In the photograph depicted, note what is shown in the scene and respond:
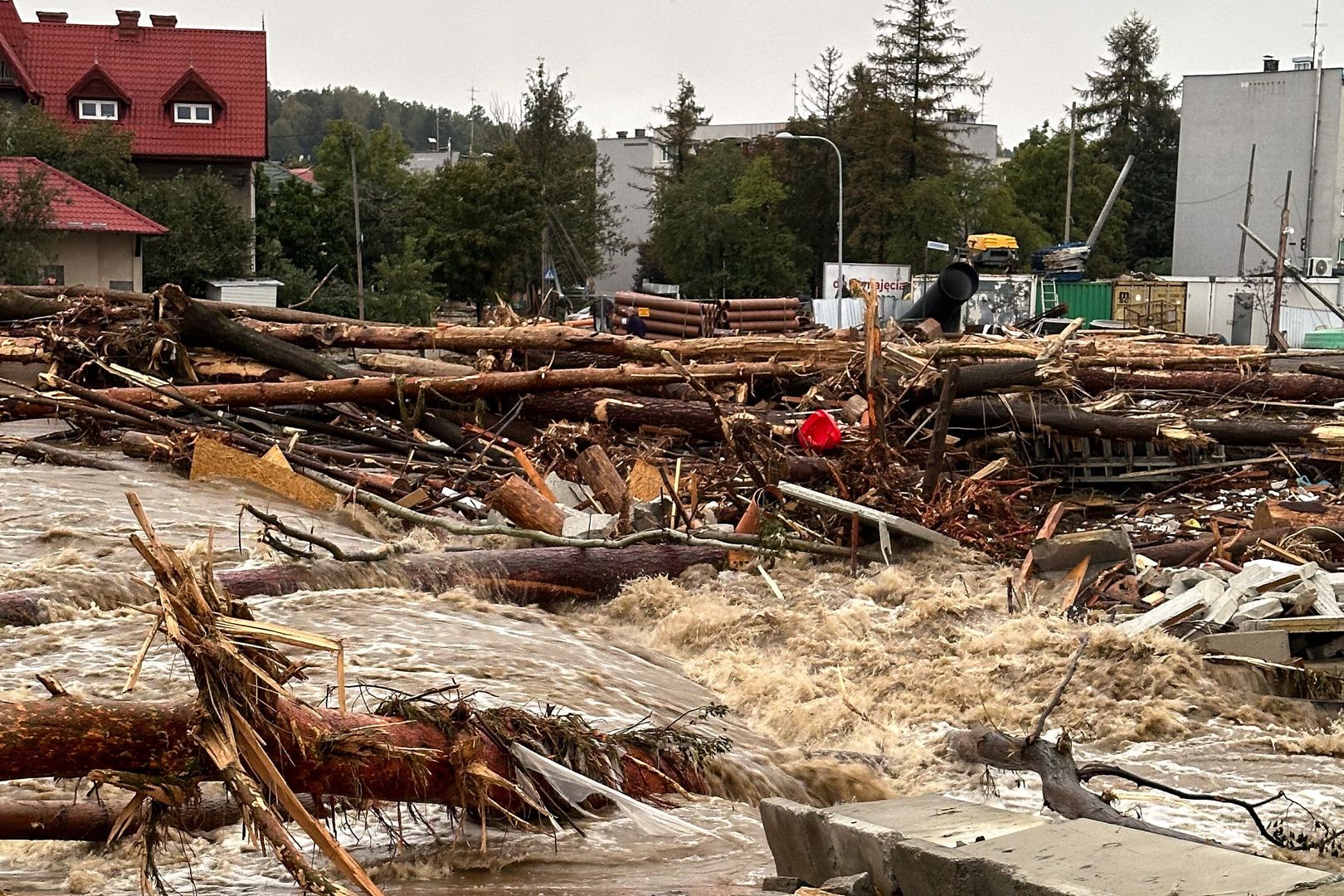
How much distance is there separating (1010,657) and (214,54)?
4724 centimetres

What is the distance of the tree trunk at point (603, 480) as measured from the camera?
11.3 m

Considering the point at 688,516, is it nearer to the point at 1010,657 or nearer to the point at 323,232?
the point at 1010,657

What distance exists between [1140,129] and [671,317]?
5400 cm

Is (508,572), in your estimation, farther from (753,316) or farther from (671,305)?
(671,305)

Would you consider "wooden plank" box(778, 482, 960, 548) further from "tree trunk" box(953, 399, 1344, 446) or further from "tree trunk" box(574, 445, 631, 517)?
"tree trunk" box(953, 399, 1344, 446)

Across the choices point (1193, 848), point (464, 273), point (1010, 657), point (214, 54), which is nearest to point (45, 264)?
point (464, 273)

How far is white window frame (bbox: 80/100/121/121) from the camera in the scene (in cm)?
4838

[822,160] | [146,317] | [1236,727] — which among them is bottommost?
[1236,727]

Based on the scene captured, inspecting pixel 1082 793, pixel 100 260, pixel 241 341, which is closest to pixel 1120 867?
pixel 1082 793

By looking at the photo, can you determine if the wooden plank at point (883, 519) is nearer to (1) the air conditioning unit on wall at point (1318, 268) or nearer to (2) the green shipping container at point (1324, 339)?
(2) the green shipping container at point (1324, 339)

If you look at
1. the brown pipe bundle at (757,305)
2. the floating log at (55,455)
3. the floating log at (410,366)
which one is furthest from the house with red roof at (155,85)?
the floating log at (55,455)

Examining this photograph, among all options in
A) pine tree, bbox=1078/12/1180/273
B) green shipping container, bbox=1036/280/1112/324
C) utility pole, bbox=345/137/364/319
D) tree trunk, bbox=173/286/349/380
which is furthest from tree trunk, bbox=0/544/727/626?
pine tree, bbox=1078/12/1180/273

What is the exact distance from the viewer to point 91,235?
37750 mm

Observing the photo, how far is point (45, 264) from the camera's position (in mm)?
35219
